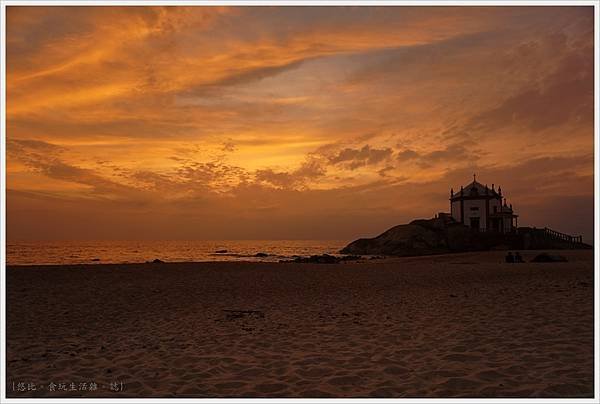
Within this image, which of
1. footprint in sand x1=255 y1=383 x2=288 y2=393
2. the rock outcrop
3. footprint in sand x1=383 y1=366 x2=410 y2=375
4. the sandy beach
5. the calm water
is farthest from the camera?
the rock outcrop

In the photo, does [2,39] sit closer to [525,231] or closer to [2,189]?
[2,189]

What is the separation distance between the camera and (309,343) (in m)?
8.10

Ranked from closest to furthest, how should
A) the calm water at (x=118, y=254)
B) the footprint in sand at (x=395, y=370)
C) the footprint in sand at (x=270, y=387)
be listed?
the footprint in sand at (x=270, y=387), the footprint in sand at (x=395, y=370), the calm water at (x=118, y=254)

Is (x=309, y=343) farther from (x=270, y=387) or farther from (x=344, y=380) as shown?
(x=270, y=387)

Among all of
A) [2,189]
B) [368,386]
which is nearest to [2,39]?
[2,189]

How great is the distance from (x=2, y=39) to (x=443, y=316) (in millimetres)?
9941

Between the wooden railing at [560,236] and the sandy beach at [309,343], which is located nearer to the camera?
the sandy beach at [309,343]

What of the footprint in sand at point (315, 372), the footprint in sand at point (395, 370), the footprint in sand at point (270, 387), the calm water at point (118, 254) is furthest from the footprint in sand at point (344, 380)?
the calm water at point (118, 254)

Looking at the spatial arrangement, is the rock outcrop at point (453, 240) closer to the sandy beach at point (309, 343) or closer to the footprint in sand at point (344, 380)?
the sandy beach at point (309, 343)

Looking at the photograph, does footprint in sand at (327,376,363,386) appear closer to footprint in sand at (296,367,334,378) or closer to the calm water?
footprint in sand at (296,367,334,378)

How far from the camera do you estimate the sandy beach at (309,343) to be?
5.93 metres

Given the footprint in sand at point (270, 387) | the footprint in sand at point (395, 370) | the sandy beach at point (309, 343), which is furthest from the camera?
the footprint in sand at point (395, 370)

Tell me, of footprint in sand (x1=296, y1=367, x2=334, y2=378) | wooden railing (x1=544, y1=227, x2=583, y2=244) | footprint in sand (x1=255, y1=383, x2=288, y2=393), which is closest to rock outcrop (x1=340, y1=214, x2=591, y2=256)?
wooden railing (x1=544, y1=227, x2=583, y2=244)

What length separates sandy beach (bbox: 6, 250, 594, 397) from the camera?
5.93m
